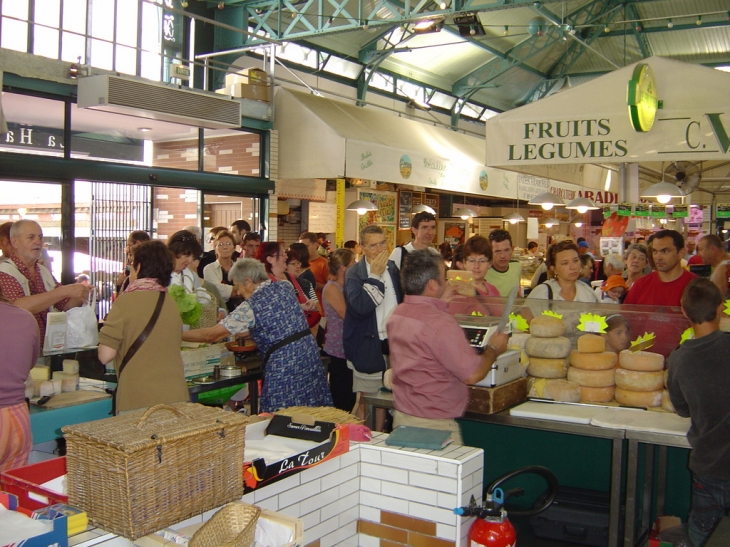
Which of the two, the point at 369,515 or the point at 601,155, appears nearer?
the point at 369,515

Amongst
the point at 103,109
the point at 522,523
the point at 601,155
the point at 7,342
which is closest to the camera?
the point at 7,342

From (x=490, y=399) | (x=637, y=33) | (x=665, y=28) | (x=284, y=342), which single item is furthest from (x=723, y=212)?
(x=490, y=399)

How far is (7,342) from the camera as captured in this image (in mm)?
3211

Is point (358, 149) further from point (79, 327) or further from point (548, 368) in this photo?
point (548, 368)

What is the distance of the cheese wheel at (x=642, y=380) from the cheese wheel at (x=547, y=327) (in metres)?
0.47

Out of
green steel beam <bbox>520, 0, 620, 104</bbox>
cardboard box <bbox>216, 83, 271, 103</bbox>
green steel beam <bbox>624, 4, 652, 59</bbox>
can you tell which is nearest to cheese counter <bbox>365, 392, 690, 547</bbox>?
cardboard box <bbox>216, 83, 271, 103</bbox>

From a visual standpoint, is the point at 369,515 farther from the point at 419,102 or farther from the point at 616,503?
the point at 419,102

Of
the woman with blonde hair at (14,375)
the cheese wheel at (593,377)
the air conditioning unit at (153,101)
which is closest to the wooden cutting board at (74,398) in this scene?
the woman with blonde hair at (14,375)

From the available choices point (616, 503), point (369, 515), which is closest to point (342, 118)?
point (616, 503)

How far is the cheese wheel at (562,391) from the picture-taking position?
4.10 m

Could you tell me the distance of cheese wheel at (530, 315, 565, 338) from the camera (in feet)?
14.2

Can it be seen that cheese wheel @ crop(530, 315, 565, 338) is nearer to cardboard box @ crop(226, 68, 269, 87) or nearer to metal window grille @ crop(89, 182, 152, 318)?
metal window grille @ crop(89, 182, 152, 318)

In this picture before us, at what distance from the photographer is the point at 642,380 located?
3.98 m

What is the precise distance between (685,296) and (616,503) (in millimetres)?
1136
